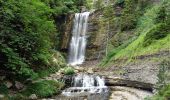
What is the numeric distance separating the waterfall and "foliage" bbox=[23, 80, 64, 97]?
20557 mm

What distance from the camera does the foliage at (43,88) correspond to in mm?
→ 25750

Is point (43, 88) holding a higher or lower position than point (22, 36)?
lower

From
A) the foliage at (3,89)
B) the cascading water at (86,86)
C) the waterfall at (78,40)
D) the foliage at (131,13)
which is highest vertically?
the foliage at (131,13)

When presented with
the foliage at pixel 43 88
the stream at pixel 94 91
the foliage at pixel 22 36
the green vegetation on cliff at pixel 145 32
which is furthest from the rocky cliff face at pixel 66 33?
the foliage at pixel 43 88

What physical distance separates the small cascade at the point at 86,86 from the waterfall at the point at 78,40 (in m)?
17.0

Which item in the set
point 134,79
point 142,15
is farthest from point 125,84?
point 142,15

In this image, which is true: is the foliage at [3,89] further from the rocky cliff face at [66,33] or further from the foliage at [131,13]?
the rocky cliff face at [66,33]

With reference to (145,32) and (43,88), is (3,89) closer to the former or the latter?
(43,88)

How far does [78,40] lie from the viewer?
171ft

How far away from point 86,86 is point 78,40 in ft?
70.4

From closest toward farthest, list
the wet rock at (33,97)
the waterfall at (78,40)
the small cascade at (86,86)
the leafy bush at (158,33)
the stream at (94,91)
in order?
the wet rock at (33,97) → the stream at (94,91) → the small cascade at (86,86) → the leafy bush at (158,33) → the waterfall at (78,40)

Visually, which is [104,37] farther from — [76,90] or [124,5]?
[76,90]

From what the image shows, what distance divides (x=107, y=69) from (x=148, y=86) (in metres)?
11.3

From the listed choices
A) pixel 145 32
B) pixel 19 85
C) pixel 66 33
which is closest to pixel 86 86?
pixel 19 85
